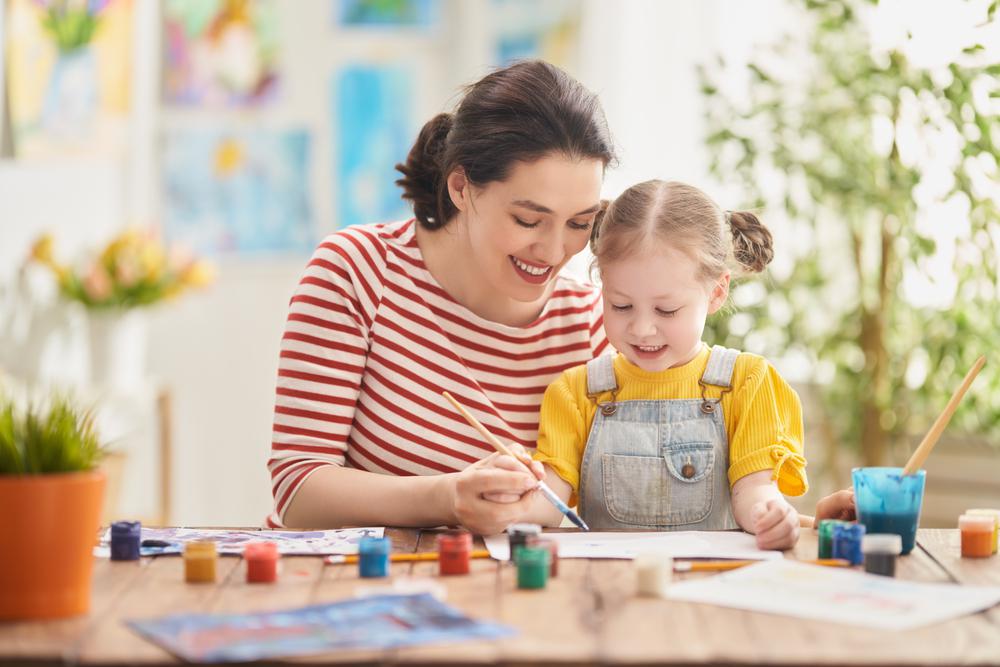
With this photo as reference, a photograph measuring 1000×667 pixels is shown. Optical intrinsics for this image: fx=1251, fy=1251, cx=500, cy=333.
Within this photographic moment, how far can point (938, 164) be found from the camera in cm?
322

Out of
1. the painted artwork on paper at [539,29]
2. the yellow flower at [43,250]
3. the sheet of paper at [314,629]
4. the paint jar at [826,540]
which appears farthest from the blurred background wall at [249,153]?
the sheet of paper at [314,629]

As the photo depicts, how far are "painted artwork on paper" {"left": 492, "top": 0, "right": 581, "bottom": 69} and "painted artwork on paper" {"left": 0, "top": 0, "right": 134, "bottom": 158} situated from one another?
4.39 feet

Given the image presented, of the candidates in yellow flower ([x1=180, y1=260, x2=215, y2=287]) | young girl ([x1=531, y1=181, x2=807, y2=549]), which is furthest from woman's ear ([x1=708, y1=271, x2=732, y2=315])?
yellow flower ([x1=180, y1=260, x2=215, y2=287])

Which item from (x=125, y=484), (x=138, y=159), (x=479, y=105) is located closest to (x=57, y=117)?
(x=138, y=159)

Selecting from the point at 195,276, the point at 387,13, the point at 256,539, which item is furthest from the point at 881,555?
the point at 387,13

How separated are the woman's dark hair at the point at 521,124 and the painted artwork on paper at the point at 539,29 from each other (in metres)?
2.73

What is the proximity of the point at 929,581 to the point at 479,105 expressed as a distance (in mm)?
911

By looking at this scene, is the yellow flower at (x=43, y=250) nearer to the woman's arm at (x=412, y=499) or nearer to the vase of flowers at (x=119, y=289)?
the vase of flowers at (x=119, y=289)

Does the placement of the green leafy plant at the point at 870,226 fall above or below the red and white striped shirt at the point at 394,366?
above

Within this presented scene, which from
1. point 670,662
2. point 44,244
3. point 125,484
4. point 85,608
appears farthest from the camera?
point 125,484

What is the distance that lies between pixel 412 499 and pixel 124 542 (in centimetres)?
37

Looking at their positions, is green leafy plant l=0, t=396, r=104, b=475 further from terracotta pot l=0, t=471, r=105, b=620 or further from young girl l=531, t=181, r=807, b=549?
young girl l=531, t=181, r=807, b=549

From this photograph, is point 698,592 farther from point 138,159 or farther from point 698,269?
point 138,159

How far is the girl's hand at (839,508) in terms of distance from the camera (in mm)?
1546
